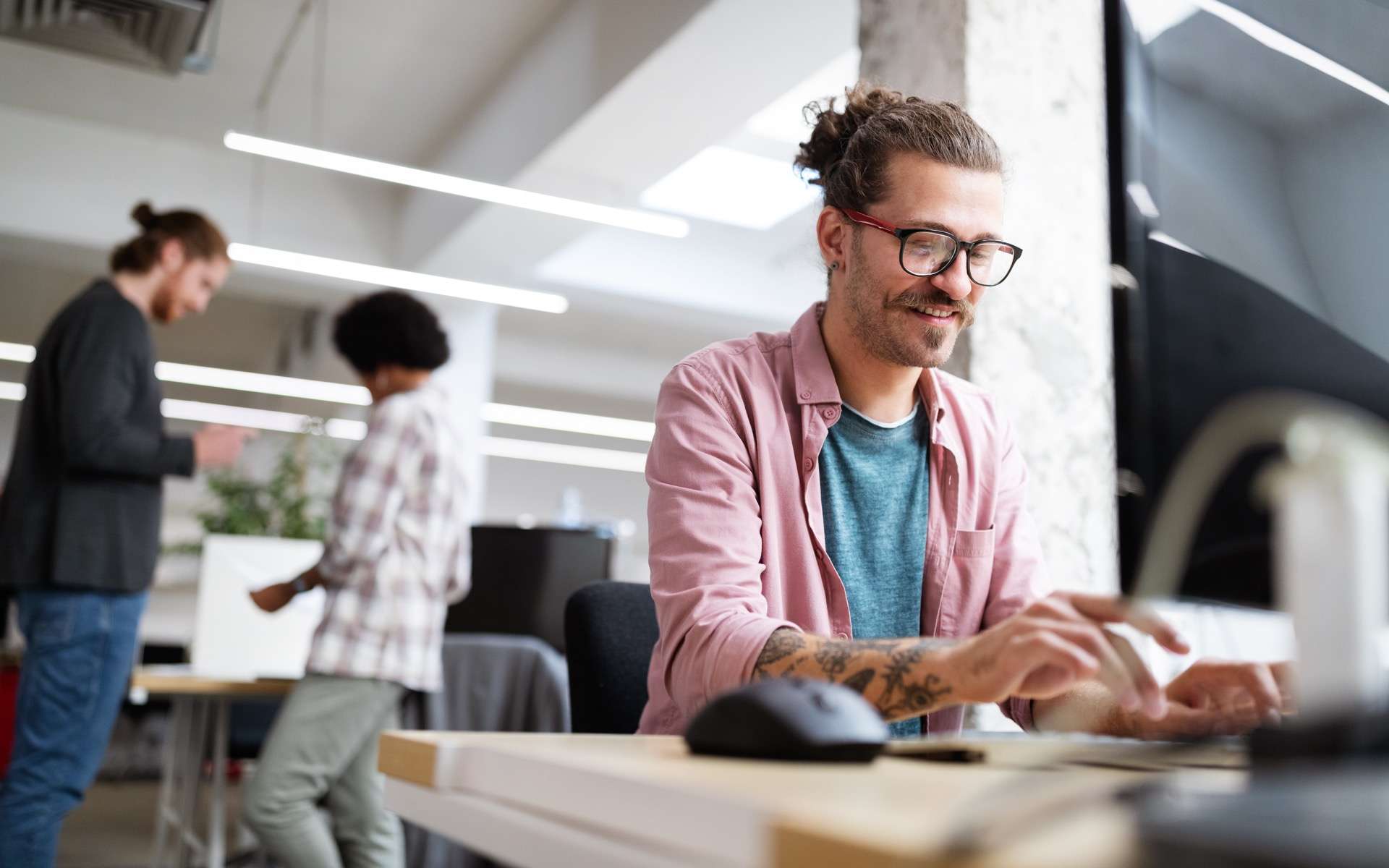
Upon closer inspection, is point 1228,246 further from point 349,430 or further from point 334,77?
point 349,430

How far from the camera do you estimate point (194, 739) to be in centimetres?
352

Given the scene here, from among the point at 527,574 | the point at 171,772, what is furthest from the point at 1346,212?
the point at 171,772

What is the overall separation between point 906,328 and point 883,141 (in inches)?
8.9

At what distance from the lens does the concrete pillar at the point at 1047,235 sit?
2125mm

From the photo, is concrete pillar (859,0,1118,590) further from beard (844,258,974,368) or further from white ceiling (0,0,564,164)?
white ceiling (0,0,564,164)

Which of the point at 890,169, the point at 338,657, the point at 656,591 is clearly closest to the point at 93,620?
the point at 338,657

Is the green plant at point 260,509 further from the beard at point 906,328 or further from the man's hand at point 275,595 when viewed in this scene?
the beard at point 906,328

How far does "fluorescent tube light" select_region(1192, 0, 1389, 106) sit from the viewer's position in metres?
0.63

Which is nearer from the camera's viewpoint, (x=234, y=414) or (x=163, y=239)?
(x=163, y=239)

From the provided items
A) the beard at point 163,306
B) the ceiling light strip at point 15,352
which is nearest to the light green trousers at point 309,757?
the beard at point 163,306

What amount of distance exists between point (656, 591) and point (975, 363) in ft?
3.65

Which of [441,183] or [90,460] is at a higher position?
[441,183]

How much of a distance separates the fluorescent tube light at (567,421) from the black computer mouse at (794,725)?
10799 millimetres

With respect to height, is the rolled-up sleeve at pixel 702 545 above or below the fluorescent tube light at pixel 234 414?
below
